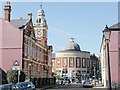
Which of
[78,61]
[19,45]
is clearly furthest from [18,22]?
[78,61]

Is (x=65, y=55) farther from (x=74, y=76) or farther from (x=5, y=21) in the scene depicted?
(x=5, y=21)

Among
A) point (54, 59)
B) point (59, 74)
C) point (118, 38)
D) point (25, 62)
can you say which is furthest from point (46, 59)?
point (54, 59)

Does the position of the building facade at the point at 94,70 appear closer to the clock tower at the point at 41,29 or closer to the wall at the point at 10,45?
the clock tower at the point at 41,29

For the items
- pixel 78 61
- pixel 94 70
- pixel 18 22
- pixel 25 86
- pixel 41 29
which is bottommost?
pixel 25 86

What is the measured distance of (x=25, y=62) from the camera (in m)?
59.4

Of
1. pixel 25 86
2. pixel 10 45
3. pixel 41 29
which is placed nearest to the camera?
pixel 25 86

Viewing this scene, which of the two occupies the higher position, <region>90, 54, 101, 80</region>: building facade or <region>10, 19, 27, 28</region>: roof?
<region>10, 19, 27, 28</region>: roof

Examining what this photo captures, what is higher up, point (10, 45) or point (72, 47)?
point (72, 47)

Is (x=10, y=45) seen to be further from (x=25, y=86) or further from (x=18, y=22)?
(x=25, y=86)

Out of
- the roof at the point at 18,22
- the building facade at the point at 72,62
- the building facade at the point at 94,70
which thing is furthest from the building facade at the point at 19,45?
the building facade at the point at 72,62

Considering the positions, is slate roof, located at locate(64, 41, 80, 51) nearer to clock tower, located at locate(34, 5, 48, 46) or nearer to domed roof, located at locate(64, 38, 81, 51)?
domed roof, located at locate(64, 38, 81, 51)

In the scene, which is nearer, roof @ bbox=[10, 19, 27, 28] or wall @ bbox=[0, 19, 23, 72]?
wall @ bbox=[0, 19, 23, 72]

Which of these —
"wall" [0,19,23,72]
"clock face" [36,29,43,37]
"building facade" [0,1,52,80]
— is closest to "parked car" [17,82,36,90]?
"building facade" [0,1,52,80]

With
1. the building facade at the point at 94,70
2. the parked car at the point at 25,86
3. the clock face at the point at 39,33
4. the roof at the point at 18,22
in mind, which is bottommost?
the parked car at the point at 25,86
